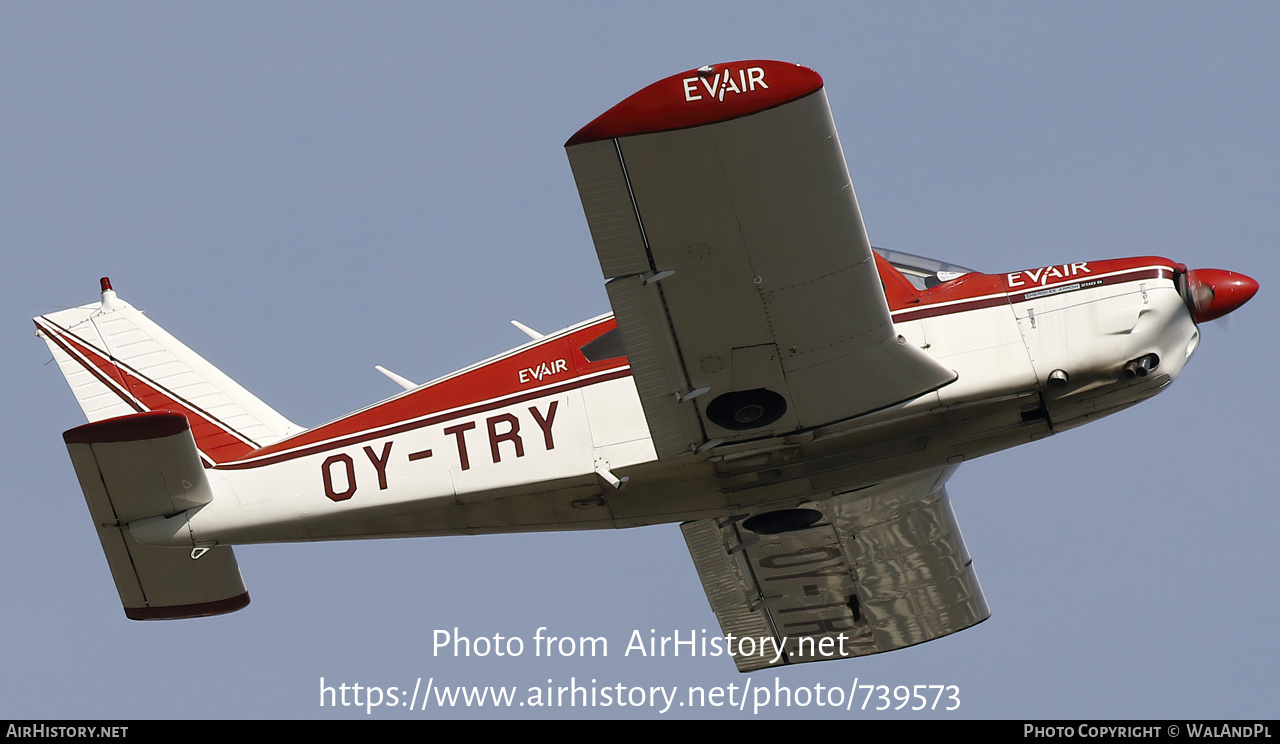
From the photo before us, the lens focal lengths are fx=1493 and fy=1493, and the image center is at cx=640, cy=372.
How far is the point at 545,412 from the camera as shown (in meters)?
12.0

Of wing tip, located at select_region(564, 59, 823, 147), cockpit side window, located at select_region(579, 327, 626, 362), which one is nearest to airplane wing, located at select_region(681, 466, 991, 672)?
cockpit side window, located at select_region(579, 327, 626, 362)

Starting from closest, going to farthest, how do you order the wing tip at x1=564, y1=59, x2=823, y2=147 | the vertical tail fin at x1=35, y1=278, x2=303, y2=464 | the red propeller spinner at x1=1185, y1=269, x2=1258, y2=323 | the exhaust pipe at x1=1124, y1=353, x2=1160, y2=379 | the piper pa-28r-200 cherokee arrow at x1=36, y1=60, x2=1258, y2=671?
the wing tip at x1=564, y1=59, x2=823, y2=147 < the piper pa-28r-200 cherokee arrow at x1=36, y1=60, x2=1258, y2=671 < the exhaust pipe at x1=1124, y1=353, x2=1160, y2=379 < the red propeller spinner at x1=1185, y1=269, x2=1258, y2=323 < the vertical tail fin at x1=35, y1=278, x2=303, y2=464

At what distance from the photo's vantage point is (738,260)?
10.2 m

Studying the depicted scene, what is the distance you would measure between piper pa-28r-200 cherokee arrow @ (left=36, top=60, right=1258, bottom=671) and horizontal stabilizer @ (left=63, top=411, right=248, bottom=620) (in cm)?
2

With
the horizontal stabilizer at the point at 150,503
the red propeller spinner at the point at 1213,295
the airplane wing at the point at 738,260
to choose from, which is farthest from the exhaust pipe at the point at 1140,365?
the horizontal stabilizer at the point at 150,503

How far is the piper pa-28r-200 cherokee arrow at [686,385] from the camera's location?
385 inches

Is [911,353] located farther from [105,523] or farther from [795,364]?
[105,523]

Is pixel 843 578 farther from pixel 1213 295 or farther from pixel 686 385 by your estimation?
pixel 1213 295

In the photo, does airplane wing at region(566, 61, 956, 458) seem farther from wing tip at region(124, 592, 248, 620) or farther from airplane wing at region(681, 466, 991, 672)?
wing tip at region(124, 592, 248, 620)

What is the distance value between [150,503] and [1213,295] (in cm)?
874

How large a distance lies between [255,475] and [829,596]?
18.9ft

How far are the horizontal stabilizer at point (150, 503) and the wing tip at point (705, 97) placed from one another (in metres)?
4.78

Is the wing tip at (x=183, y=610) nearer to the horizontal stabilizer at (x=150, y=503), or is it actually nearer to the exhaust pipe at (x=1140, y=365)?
the horizontal stabilizer at (x=150, y=503)

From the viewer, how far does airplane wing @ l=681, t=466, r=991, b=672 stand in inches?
560
